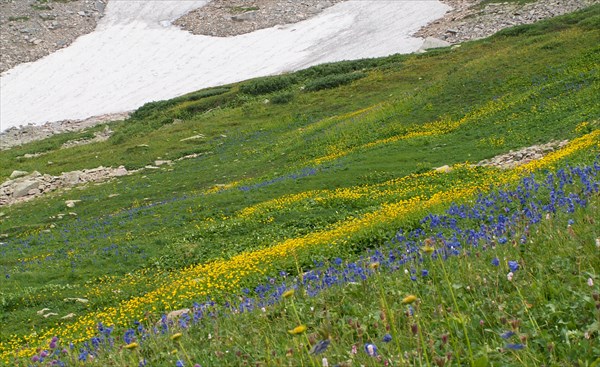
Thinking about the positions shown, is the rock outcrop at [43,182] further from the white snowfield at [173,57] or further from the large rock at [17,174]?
the white snowfield at [173,57]

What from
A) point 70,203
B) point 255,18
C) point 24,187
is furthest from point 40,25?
point 70,203

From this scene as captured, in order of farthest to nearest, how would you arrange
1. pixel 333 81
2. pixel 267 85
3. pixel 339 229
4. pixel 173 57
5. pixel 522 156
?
pixel 173 57, pixel 267 85, pixel 333 81, pixel 522 156, pixel 339 229

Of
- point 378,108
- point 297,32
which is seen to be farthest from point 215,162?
point 297,32

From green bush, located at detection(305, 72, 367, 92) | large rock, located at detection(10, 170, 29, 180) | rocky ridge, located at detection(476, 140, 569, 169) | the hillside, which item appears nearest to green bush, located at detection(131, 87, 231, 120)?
the hillside

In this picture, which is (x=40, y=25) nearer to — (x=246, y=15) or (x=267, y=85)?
(x=246, y=15)

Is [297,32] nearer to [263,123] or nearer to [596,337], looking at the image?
[263,123]

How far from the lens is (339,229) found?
1606cm

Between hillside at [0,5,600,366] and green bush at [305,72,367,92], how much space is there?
37 cm

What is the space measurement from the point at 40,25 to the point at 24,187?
76208 mm

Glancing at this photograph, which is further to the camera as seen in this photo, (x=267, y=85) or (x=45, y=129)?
(x=45, y=129)

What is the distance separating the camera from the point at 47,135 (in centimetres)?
6881

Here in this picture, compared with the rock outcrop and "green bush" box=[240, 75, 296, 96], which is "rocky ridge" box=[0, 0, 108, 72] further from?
the rock outcrop

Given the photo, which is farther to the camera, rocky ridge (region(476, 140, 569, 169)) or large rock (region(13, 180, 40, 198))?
large rock (region(13, 180, 40, 198))

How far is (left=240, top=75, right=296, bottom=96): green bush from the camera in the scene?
Answer: 66.9m
